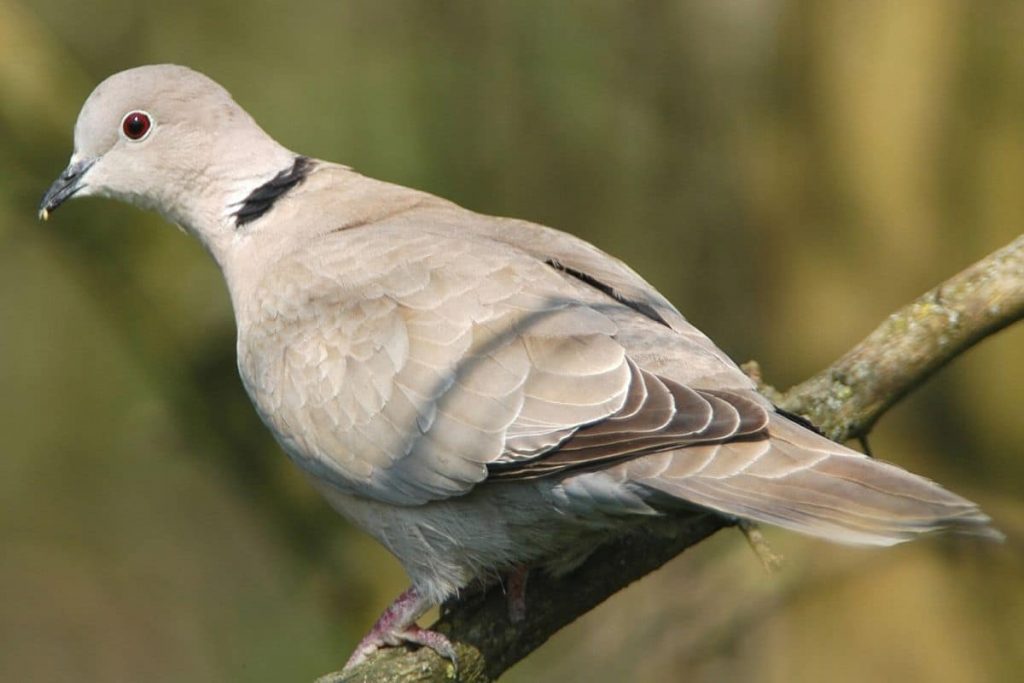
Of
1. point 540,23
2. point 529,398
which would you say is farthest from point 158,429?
point 529,398

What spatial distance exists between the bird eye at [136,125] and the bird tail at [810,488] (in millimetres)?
2310

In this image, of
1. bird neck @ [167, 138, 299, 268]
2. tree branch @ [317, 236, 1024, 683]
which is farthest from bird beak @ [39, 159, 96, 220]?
tree branch @ [317, 236, 1024, 683]

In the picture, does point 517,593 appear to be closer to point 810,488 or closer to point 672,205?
point 810,488

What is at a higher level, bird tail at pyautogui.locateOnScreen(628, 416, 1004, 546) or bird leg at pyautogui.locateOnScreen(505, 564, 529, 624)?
bird tail at pyautogui.locateOnScreen(628, 416, 1004, 546)

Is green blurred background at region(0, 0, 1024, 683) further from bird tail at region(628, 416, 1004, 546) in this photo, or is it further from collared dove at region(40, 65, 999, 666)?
bird tail at region(628, 416, 1004, 546)

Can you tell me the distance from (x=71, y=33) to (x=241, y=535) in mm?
3180

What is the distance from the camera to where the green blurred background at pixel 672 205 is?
5.32 meters

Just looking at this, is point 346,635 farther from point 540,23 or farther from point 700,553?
point 540,23

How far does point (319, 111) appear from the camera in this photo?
6.57 meters

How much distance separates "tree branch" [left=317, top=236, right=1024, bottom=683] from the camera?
364 centimetres

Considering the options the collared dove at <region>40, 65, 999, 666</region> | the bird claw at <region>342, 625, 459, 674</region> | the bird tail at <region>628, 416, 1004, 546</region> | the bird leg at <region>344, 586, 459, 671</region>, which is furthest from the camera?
the bird leg at <region>344, 586, 459, 671</region>

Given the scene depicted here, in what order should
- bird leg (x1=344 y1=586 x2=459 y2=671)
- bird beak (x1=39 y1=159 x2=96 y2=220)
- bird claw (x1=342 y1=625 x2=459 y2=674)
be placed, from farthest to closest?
bird beak (x1=39 y1=159 x2=96 y2=220)
bird leg (x1=344 y1=586 x2=459 y2=671)
bird claw (x1=342 y1=625 x2=459 y2=674)

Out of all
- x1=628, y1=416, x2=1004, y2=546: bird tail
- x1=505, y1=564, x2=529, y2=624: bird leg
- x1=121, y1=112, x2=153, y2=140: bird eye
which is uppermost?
x1=121, y1=112, x2=153, y2=140: bird eye

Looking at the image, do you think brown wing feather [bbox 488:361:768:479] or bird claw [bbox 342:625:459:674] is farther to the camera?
bird claw [bbox 342:625:459:674]
